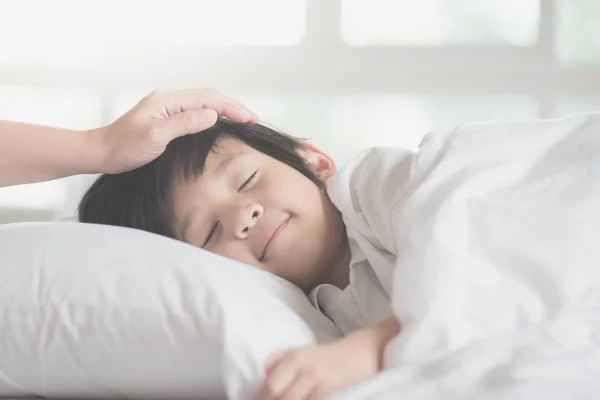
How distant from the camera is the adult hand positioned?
3.51ft

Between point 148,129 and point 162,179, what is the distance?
4.7 inches

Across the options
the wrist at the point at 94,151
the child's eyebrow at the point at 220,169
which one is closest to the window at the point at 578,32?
the child's eyebrow at the point at 220,169

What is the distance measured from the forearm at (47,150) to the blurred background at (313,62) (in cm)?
71

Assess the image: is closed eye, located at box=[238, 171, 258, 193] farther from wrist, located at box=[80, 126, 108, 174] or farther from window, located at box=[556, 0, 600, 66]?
window, located at box=[556, 0, 600, 66]

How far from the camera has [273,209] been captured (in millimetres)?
1096

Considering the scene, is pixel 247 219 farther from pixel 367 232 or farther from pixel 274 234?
pixel 367 232

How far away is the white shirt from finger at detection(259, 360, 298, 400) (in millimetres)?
295

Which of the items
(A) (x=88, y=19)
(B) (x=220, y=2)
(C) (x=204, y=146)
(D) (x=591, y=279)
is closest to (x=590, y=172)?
(D) (x=591, y=279)

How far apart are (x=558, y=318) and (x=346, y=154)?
51.5 inches

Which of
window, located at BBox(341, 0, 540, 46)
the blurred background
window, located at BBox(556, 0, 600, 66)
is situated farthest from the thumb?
window, located at BBox(556, 0, 600, 66)

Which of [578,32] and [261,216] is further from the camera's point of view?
[578,32]

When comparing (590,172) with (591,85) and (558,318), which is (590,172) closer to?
(558,318)

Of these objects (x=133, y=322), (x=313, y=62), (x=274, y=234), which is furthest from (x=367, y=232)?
(x=313, y=62)

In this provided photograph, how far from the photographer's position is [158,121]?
108 centimetres
